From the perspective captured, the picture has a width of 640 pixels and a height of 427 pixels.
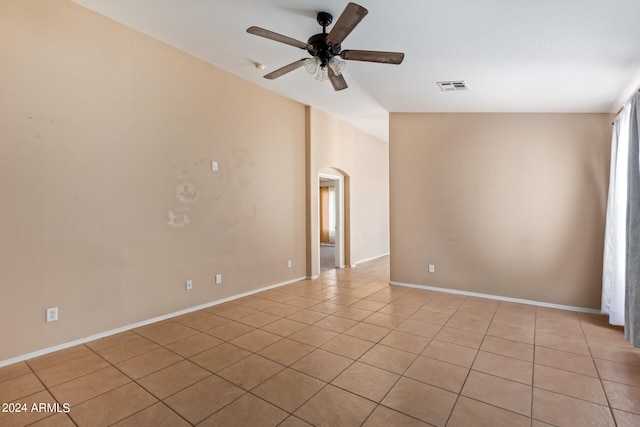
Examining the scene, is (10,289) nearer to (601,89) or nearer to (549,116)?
(601,89)

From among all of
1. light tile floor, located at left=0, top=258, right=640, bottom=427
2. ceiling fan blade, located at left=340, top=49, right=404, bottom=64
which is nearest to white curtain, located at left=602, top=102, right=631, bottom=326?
light tile floor, located at left=0, top=258, right=640, bottom=427

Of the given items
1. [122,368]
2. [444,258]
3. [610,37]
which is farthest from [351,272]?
[610,37]

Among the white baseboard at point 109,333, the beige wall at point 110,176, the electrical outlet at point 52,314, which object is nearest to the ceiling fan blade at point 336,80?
the beige wall at point 110,176

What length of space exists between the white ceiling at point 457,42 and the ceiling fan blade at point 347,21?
36 centimetres

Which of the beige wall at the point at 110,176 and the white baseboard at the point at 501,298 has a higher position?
the beige wall at the point at 110,176

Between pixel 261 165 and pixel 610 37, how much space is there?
4194 millimetres

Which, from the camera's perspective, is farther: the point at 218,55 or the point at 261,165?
the point at 261,165

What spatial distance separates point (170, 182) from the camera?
381 centimetres

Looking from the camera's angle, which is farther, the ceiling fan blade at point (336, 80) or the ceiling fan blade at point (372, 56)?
the ceiling fan blade at point (336, 80)

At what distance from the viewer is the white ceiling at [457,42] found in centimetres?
236

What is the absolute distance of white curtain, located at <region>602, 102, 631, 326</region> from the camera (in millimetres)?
3398

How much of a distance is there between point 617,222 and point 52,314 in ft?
19.5

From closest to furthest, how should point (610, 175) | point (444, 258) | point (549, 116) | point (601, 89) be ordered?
1. point (601, 89)
2. point (610, 175)
3. point (549, 116)
4. point (444, 258)

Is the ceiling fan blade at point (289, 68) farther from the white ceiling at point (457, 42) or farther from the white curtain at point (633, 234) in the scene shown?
the white curtain at point (633, 234)
